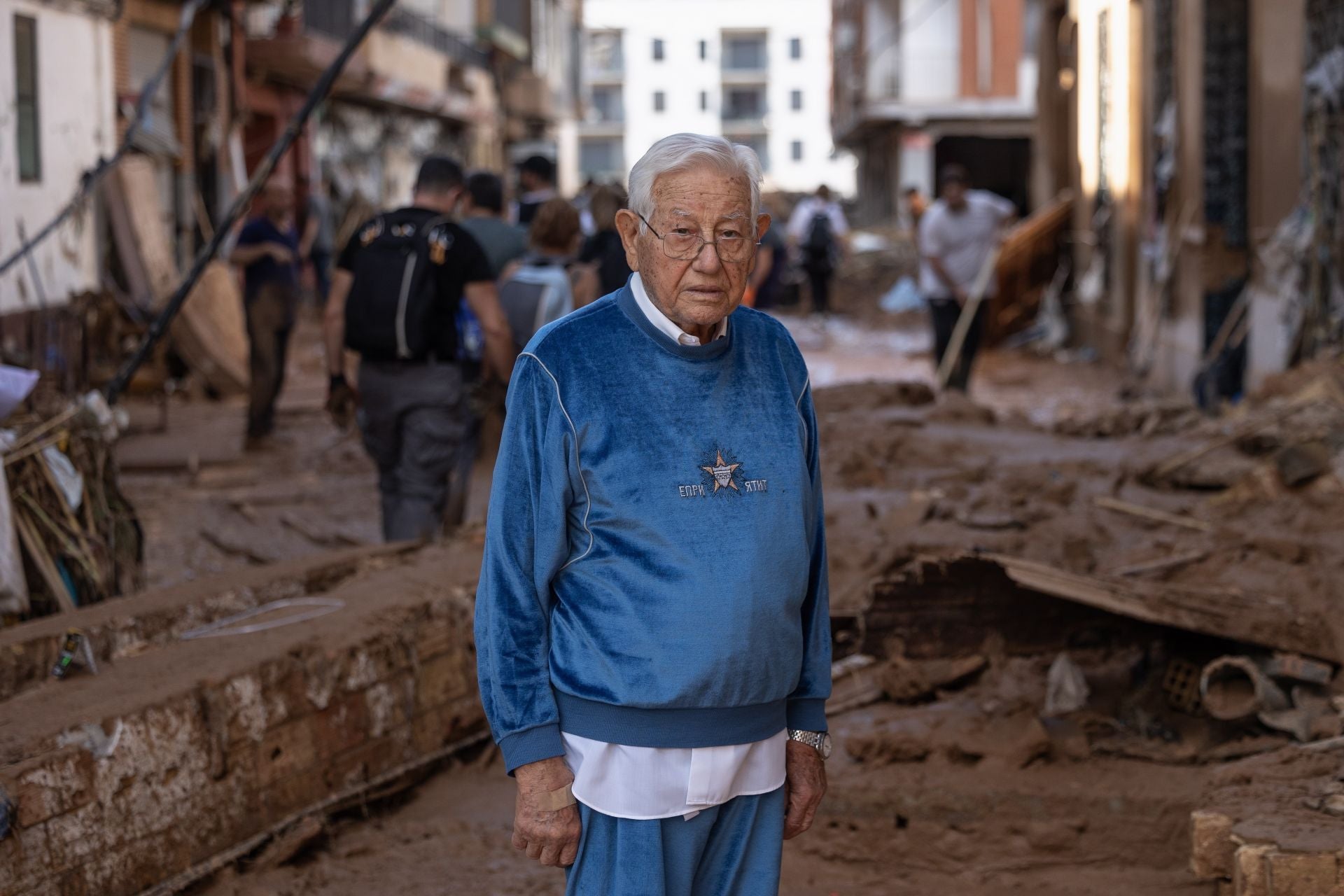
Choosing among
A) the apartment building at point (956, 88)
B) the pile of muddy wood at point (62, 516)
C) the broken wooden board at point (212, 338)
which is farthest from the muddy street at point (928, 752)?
the apartment building at point (956, 88)

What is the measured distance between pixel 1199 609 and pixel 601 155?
88.0 meters

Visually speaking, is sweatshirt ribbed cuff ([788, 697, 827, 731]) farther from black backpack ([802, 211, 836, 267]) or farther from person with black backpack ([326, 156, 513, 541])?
black backpack ([802, 211, 836, 267])

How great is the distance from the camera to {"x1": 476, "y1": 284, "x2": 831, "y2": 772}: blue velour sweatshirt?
256 cm

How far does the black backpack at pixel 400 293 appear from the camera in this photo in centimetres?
629

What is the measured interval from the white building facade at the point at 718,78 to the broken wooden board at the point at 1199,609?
8288 centimetres

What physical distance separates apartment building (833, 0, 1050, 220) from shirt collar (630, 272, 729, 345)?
128ft

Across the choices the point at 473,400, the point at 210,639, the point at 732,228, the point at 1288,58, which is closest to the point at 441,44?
the point at 1288,58

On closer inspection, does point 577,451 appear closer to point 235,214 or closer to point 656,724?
point 656,724

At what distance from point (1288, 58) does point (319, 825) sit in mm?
8542

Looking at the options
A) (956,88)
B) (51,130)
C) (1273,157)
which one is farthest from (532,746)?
(956,88)

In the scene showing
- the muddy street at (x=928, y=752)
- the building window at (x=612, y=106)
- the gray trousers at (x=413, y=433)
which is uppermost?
the building window at (x=612, y=106)

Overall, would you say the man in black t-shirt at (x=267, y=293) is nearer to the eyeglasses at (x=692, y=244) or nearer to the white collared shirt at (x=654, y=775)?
the eyeglasses at (x=692, y=244)

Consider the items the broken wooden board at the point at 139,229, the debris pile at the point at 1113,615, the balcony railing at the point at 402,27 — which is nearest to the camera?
the debris pile at the point at 1113,615

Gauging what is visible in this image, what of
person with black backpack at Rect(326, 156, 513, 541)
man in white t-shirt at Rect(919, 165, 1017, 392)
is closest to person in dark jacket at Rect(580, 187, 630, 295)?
person with black backpack at Rect(326, 156, 513, 541)
